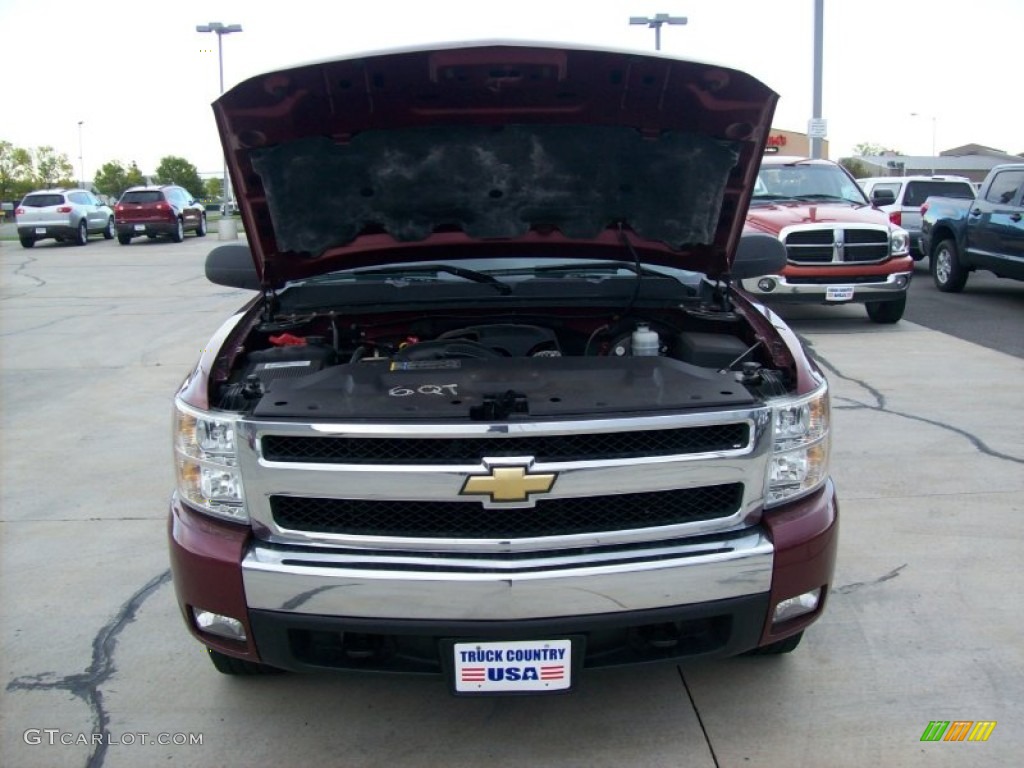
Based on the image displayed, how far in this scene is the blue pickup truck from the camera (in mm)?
11195

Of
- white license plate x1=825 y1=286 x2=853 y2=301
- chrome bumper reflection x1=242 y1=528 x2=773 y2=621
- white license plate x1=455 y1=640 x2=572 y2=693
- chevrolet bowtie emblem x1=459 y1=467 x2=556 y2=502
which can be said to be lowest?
white license plate x1=825 y1=286 x2=853 y2=301

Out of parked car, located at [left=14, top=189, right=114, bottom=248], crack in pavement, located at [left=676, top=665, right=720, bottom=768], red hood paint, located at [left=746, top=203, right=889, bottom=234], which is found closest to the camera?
crack in pavement, located at [left=676, top=665, right=720, bottom=768]

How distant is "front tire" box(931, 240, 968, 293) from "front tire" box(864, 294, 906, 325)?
117 inches

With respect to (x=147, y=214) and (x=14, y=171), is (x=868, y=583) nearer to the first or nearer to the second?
(x=147, y=214)

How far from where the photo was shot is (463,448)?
250 cm

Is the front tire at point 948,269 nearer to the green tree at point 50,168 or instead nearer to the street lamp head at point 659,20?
the street lamp head at point 659,20

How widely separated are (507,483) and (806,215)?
8494mm

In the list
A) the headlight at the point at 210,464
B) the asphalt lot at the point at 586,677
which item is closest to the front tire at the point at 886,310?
the asphalt lot at the point at 586,677

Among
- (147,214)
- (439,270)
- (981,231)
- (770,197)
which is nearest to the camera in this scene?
(439,270)

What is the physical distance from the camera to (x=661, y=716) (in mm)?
2955

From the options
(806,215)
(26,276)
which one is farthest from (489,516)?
(26,276)

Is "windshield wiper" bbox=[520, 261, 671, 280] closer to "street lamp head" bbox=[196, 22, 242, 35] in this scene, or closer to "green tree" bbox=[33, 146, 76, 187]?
"street lamp head" bbox=[196, 22, 242, 35]

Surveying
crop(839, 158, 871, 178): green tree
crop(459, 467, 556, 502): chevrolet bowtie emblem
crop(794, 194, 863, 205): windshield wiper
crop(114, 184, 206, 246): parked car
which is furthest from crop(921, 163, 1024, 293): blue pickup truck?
crop(839, 158, 871, 178): green tree

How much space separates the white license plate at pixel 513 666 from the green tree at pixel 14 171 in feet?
235
